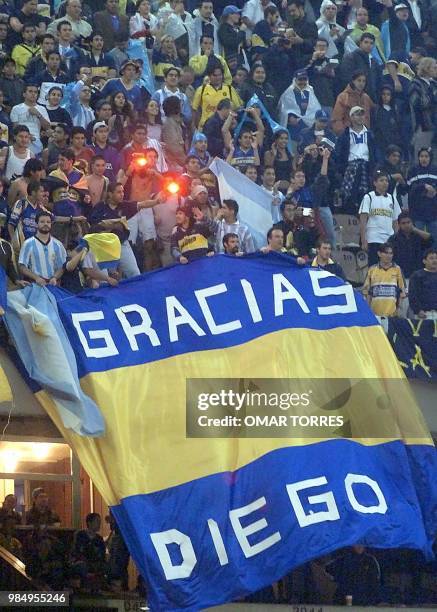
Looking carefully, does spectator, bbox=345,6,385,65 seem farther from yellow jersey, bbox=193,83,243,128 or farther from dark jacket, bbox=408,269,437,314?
dark jacket, bbox=408,269,437,314

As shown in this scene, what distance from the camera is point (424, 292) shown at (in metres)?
18.6

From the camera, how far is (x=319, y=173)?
20203mm

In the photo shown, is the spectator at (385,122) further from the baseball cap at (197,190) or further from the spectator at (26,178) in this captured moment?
the spectator at (26,178)

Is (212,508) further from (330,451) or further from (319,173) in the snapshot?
(319,173)

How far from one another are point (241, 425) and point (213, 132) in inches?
195

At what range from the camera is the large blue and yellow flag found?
15.6 m

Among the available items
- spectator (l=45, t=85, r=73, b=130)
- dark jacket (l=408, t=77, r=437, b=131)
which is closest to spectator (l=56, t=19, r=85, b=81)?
spectator (l=45, t=85, r=73, b=130)

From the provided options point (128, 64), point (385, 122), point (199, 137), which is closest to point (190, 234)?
point (199, 137)

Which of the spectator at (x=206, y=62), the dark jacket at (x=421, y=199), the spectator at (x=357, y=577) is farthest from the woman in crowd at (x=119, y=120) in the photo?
the spectator at (x=357, y=577)

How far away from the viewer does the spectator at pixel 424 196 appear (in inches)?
806

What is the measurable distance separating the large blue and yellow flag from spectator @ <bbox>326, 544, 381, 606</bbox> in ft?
5.39

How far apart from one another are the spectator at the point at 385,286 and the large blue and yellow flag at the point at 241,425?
126 cm

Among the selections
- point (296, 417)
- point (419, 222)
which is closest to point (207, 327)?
point (296, 417)

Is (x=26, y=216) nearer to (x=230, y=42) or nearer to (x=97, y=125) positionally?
(x=97, y=125)
